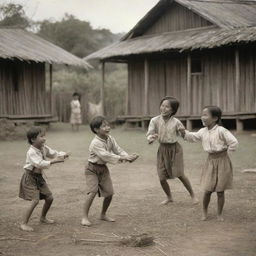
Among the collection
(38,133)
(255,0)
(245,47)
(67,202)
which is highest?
(255,0)

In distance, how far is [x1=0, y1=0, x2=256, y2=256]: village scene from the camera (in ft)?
18.4

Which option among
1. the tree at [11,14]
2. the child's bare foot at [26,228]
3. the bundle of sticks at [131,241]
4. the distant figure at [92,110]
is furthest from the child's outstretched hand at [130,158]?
the tree at [11,14]

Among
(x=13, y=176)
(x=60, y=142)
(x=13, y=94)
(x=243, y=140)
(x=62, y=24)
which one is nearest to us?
(x=13, y=176)

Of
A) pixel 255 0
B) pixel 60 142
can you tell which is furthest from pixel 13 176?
pixel 255 0

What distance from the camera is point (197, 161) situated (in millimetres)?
11555

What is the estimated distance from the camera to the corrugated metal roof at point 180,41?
15.4m

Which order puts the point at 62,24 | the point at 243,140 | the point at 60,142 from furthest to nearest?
1. the point at 62,24
2. the point at 60,142
3. the point at 243,140

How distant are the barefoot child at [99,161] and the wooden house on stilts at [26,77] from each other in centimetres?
1325

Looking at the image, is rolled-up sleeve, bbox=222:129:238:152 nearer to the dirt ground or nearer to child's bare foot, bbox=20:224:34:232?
the dirt ground

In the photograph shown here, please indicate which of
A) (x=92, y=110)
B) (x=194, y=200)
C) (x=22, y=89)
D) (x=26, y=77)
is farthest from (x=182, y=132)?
(x=92, y=110)

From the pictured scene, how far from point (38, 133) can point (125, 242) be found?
64.5 inches

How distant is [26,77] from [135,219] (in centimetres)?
1530

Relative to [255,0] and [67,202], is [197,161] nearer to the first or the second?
[67,202]

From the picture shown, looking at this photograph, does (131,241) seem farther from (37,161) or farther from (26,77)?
(26,77)
